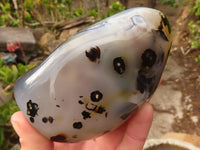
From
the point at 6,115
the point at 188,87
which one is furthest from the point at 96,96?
the point at 188,87

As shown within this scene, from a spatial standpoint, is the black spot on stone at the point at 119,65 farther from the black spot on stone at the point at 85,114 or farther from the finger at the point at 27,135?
the finger at the point at 27,135

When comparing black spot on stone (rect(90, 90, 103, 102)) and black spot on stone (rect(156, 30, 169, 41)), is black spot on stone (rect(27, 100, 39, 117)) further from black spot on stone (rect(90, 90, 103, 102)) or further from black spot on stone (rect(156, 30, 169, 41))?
black spot on stone (rect(156, 30, 169, 41))

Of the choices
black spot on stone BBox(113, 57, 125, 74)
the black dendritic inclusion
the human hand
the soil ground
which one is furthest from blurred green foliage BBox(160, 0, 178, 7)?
the black dendritic inclusion

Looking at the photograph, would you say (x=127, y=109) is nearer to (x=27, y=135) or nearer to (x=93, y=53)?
(x=93, y=53)

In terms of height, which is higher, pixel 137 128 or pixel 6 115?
pixel 137 128

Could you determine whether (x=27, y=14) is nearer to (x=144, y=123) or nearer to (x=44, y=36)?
(x=44, y=36)

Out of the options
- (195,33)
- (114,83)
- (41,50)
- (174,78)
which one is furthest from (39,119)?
(195,33)
